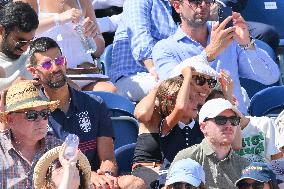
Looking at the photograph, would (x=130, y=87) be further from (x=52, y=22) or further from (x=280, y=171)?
(x=280, y=171)

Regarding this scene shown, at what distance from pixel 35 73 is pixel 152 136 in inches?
37.7

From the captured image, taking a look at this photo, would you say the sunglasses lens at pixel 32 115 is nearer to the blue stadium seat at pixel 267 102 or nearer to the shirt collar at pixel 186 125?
the shirt collar at pixel 186 125

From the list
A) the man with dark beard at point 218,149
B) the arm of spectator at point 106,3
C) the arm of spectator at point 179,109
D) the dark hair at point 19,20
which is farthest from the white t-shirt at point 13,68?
the arm of spectator at point 106,3

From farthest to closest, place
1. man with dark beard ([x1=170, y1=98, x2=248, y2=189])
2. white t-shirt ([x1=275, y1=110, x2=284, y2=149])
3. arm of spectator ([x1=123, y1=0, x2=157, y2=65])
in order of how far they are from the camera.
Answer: arm of spectator ([x1=123, y1=0, x2=157, y2=65]) < man with dark beard ([x1=170, y1=98, x2=248, y2=189]) < white t-shirt ([x1=275, y1=110, x2=284, y2=149])

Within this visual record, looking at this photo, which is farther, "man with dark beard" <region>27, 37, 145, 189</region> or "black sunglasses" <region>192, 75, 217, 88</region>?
"black sunglasses" <region>192, 75, 217, 88</region>

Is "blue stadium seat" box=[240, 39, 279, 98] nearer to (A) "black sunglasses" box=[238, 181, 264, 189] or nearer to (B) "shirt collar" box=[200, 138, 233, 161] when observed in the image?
(B) "shirt collar" box=[200, 138, 233, 161]

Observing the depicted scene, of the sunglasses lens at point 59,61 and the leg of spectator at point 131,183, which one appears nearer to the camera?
the leg of spectator at point 131,183

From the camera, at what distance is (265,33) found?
29.7 feet

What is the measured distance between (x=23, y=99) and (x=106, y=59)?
2.75 m

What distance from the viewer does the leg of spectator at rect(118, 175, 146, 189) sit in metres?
5.66

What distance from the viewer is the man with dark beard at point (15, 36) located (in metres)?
6.82

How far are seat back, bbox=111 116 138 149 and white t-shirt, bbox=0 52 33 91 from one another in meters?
0.78

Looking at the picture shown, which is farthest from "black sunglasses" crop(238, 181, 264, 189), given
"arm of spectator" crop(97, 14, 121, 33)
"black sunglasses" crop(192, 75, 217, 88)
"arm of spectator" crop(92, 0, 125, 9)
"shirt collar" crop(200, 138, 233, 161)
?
"arm of spectator" crop(92, 0, 125, 9)

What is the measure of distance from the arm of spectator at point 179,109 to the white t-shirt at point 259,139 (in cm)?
56
